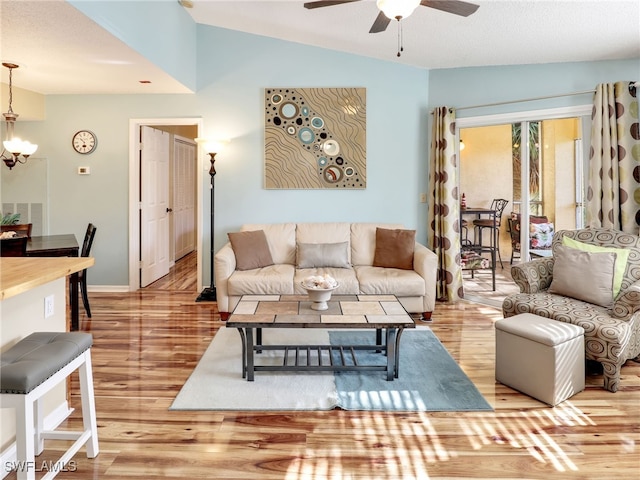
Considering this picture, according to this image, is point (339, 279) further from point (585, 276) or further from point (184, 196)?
point (184, 196)

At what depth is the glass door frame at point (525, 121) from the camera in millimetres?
4309

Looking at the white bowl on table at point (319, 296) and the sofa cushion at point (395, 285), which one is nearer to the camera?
the white bowl on table at point (319, 296)

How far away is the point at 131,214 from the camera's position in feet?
18.2

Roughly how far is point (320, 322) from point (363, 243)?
231cm

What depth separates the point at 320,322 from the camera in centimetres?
287

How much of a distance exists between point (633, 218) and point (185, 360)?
12.9 feet

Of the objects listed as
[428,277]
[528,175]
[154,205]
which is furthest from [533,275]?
[154,205]

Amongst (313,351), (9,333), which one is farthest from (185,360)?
(9,333)

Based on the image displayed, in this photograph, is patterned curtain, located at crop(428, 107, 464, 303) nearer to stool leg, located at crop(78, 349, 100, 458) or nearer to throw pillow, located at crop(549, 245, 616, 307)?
throw pillow, located at crop(549, 245, 616, 307)

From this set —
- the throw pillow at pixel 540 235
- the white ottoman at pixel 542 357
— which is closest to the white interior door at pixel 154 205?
the white ottoman at pixel 542 357

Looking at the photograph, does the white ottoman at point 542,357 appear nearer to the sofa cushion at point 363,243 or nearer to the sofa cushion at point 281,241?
the sofa cushion at point 363,243

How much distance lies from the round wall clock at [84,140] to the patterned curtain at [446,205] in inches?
161

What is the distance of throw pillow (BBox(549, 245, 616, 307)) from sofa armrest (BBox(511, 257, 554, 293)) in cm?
15

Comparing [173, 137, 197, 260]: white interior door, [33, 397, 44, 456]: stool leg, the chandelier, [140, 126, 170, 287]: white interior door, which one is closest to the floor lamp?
[140, 126, 170, 287]: white interior door
